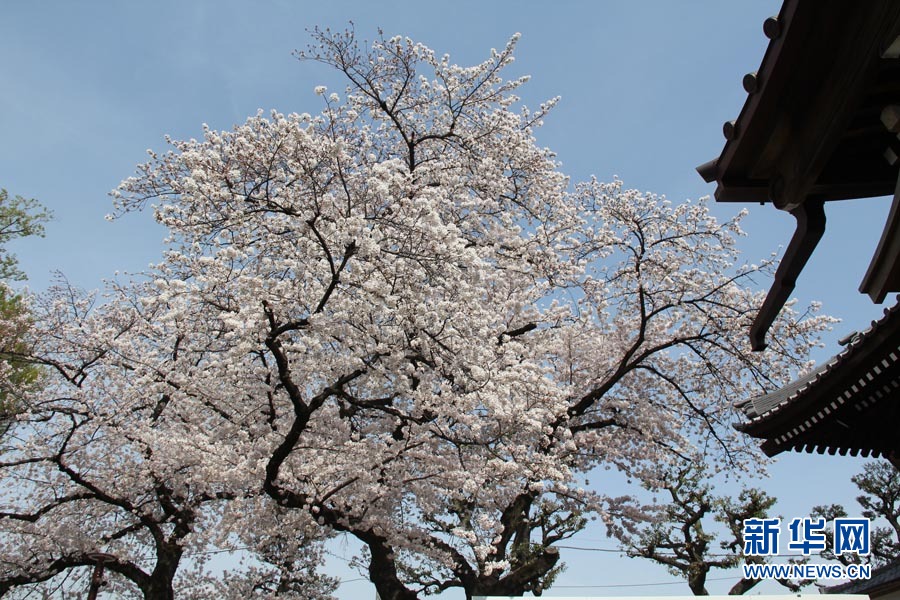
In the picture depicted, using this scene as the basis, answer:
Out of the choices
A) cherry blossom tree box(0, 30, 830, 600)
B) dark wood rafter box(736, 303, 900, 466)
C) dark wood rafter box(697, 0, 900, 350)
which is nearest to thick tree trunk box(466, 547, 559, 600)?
cherry blossom tree box(0, 30, 830, 600)

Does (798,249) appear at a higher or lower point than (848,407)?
lower

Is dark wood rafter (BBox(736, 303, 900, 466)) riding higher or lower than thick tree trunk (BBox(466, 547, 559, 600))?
higher

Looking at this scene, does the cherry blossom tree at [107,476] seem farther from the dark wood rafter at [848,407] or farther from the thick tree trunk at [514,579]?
the dark wood rafter at [848,407]

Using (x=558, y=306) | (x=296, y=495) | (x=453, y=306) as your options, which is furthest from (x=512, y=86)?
(x=296, y=495)

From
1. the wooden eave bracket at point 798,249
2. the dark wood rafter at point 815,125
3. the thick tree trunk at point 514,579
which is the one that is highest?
the dark wood rafter at point 815,125

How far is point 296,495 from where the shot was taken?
938 centimetres

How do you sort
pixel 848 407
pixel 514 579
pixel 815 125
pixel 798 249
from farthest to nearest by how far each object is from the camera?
pixel 514 579 → pixel 848 407 → pixel 798 249 → pixel 815 125

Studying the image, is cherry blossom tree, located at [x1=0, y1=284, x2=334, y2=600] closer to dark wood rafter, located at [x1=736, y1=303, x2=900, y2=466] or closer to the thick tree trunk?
the thick tree trunk

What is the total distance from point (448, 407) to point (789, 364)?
25.8 ft

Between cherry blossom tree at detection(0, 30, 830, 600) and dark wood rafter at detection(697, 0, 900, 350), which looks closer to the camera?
dark wood rafter at detection(697, 0, 900, 350)

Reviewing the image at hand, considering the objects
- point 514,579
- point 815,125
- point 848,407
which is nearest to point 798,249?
point 815,125

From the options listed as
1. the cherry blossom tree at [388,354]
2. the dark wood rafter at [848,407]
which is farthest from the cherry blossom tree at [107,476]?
the dark wood rafter at [848,407]

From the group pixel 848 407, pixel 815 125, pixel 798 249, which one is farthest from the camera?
pixel 848 407

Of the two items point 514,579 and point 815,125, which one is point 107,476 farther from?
point 815,125
